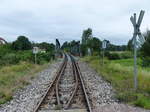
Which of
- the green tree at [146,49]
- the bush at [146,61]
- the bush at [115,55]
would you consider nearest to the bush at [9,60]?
the green tree at [146,49]

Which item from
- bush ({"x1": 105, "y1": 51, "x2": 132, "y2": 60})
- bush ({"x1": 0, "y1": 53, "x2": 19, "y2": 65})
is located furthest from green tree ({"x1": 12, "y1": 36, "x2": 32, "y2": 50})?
bush ({"x1": 0, "y1": 53, "x2": 19, "y2": 65})

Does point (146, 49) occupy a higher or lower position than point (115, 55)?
higher

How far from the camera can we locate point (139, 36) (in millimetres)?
8484

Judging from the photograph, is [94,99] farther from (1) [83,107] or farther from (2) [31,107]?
(2) [31,107]

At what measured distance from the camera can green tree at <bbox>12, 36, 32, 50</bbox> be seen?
6138 centimetres

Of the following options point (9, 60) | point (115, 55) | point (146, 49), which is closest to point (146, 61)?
point (146, 49)

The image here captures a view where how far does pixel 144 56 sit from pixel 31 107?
701 inches

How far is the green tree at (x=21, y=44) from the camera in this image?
201 feet

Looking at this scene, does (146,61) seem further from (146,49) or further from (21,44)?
(21,44)

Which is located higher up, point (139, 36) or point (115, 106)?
point (139, 36)

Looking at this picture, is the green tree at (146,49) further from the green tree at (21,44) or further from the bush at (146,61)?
the green tree at (21,44)

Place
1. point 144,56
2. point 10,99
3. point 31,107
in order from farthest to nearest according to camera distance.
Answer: point 144,56 → point 10,99 → point 31,107

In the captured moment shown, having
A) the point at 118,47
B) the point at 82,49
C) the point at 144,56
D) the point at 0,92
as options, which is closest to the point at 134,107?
the point at 0,92

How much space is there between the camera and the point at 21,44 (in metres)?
62.4
